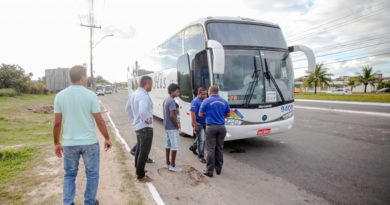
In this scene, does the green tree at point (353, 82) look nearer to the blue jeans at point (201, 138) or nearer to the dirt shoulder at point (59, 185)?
the blue jeans at point (201, 138)

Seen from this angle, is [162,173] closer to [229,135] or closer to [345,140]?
[229,135]

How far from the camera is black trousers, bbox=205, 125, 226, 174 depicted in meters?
5.14

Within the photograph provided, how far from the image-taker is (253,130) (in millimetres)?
6648

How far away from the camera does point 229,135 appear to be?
6.50m

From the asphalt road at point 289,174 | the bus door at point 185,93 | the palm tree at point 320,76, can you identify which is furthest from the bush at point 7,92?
the palm tree at point 320,76

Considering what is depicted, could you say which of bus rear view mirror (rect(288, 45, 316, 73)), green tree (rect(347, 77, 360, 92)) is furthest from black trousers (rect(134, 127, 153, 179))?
green tree (rect(347, 77, 360, 92))

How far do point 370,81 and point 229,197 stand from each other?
77.6m

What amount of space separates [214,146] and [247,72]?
2502 mm

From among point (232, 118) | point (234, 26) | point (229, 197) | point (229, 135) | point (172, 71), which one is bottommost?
point (229, 197)

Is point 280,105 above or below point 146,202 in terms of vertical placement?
above

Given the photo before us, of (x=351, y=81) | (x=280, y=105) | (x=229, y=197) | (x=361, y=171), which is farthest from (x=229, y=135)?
(x=351, y=81)

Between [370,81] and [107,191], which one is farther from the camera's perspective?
[370,81]

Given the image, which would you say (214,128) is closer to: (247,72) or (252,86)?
(252,86)

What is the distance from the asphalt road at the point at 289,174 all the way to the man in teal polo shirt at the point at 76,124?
1449 mm
